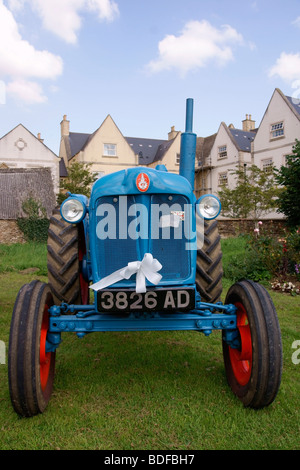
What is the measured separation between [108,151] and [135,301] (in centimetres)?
2873

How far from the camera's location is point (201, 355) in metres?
4.04

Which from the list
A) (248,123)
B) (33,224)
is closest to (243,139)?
(248,123)

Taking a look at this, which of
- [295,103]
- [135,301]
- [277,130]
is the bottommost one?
[135,301]

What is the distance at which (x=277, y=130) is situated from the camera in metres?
25.8

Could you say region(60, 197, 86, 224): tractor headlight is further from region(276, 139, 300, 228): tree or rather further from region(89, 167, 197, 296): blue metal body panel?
region(276, 139, 300, 228): tree

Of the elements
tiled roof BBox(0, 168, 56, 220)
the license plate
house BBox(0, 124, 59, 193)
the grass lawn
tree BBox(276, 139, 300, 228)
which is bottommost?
the grass lawn

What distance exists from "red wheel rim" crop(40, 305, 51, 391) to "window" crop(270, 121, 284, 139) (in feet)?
82.3

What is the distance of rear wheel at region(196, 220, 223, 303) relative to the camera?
3.81m

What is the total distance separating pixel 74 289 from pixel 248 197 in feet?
65.2

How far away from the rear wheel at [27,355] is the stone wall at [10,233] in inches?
644

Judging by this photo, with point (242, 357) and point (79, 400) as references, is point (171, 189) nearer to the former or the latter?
point (242, 357)

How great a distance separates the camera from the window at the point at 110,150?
30.2 m

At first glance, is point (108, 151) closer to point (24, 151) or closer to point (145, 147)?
point (145, 147)

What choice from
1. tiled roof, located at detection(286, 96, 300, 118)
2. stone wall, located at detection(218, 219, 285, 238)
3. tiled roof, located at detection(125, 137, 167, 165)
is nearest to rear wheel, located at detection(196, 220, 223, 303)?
stone wall, located at detection(218, 219, 285, 238)
